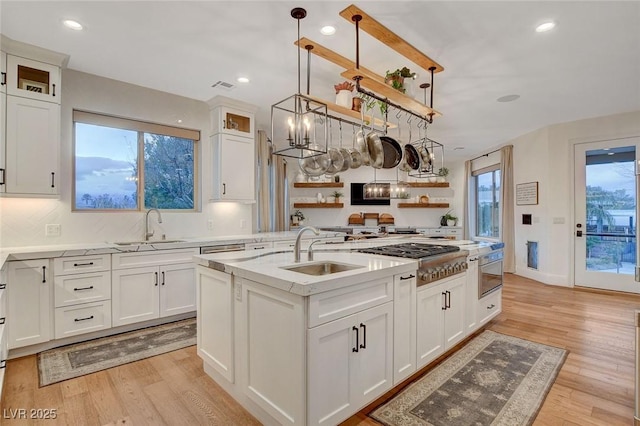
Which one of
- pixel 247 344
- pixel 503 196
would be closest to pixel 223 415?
Answer: pixel 247 344

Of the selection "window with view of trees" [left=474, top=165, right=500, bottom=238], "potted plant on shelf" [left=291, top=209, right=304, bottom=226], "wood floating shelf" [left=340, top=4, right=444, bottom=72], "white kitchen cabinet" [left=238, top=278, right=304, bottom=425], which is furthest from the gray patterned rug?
"potted plant on shelf" [left=291, top=209, right=304, bottom=226]

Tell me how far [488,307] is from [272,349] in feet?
8.39

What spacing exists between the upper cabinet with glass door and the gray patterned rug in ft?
12.6

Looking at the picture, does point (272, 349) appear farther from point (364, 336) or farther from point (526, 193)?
point (526, 193)

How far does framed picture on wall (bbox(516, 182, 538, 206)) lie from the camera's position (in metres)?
5.59

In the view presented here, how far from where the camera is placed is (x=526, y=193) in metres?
5.79

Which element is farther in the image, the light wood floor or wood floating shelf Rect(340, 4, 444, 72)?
wood floating shelf Rect(340, 4, 444, 72)

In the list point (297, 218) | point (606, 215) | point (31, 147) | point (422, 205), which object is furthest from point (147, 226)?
point (606, 215)

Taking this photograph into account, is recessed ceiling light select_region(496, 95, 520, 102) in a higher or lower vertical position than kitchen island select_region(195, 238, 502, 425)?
higher

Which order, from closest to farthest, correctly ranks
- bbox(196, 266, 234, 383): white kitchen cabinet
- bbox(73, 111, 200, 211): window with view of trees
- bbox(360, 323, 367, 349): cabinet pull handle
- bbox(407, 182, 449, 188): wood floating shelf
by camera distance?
bbox(360, 323, 367, 349): cabinet pull handle
bbox(196, 266, 234, 383): white kitchen cabinet
bbox(73, 111, 200, 211): window with view of trees
bbox(407, 182, 449, 188): wood floating shelf

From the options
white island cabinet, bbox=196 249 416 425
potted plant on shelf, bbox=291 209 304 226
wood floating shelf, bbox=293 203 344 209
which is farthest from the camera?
wood floating shelf, bbox=293 203 344 209

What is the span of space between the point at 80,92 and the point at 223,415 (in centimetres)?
345

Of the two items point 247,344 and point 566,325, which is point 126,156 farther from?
point 566,325

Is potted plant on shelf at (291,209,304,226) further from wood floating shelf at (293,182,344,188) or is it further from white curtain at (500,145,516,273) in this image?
white curtain at (500,145,516,273)
